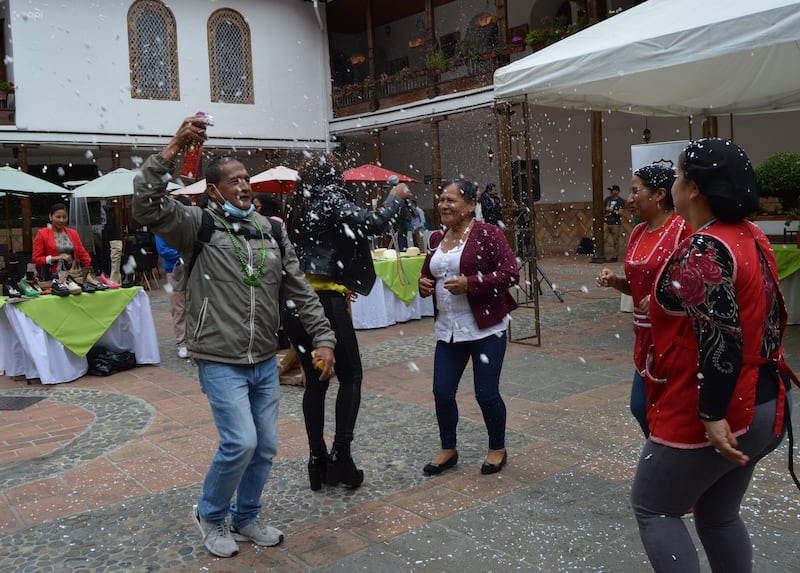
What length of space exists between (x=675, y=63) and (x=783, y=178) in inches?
Answer: 138

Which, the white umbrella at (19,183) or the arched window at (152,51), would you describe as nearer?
the white umbrella at (19,183)

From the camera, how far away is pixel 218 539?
128 inches

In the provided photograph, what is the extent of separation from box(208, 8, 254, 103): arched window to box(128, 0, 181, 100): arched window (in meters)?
1.09

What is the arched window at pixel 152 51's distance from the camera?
765 inches

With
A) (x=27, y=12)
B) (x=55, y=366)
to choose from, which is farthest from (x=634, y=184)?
(x=27, y=12)

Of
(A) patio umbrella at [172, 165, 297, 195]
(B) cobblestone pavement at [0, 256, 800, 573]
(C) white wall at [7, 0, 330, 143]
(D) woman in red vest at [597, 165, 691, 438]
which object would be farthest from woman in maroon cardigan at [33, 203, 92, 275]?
(C) white wall at [7, 0, 330, 143]

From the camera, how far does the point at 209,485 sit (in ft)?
10.4

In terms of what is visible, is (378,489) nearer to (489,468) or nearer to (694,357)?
(489,468)

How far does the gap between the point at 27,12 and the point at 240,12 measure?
565 centimetres

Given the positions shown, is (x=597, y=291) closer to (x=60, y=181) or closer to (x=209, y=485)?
(x=209, y=485)

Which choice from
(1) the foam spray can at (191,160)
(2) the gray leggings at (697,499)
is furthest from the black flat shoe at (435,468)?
(1) the foam spray can at (191,160)

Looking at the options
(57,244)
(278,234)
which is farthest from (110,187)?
(278,234)

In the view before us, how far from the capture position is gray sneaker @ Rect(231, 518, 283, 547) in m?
3.33

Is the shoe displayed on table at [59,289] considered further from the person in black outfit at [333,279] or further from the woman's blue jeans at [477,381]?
the woman's blue jeans at [477,381]
